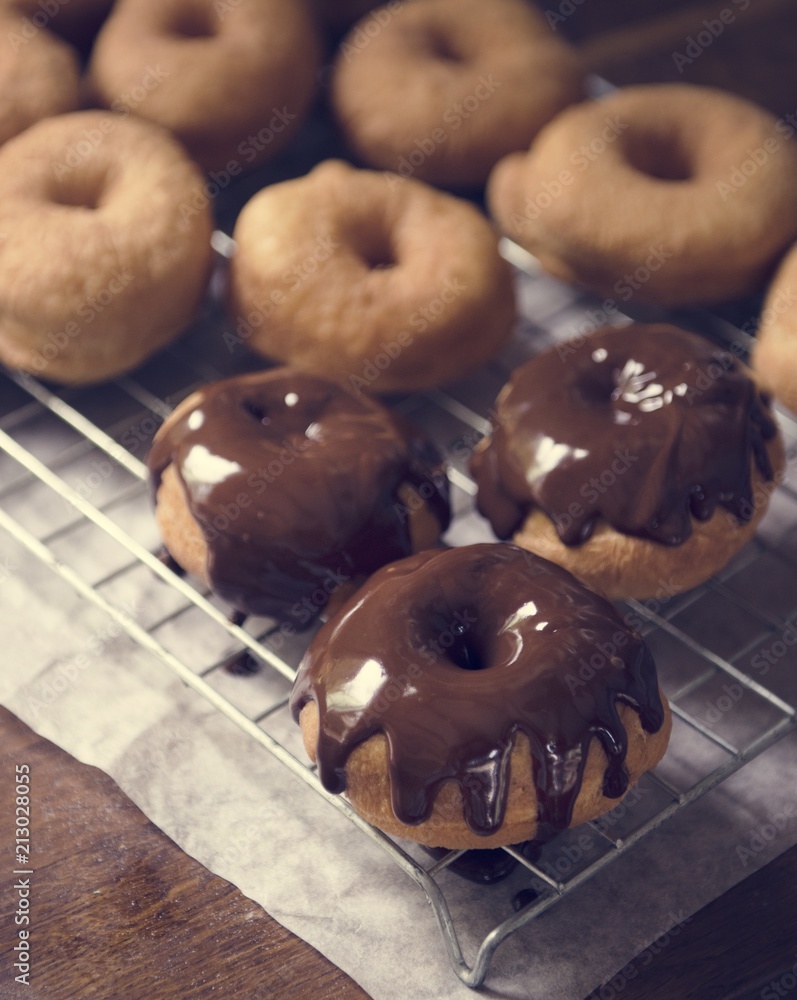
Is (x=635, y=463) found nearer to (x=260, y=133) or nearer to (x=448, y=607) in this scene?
(x=448, y=607)

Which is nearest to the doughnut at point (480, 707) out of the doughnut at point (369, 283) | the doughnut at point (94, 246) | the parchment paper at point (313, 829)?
the parchment paper at point (313, 829)

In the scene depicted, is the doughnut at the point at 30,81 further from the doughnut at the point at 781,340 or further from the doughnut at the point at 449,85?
the doughnut at the point at 781,340

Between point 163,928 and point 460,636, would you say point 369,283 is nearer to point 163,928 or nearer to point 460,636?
point 460,636

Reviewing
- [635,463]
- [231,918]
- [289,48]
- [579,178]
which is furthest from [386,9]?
[231,918]

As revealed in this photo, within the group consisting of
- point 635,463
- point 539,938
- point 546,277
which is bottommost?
point 539,938

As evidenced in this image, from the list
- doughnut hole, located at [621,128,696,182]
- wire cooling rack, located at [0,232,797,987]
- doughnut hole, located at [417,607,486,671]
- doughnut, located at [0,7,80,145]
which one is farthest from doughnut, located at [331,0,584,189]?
doughnut hole, located at [417,607,486,671]

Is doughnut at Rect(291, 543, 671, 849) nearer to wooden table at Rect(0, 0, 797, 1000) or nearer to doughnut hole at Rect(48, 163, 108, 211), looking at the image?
wooden table at Rect(0, 0, 797, 1000)
